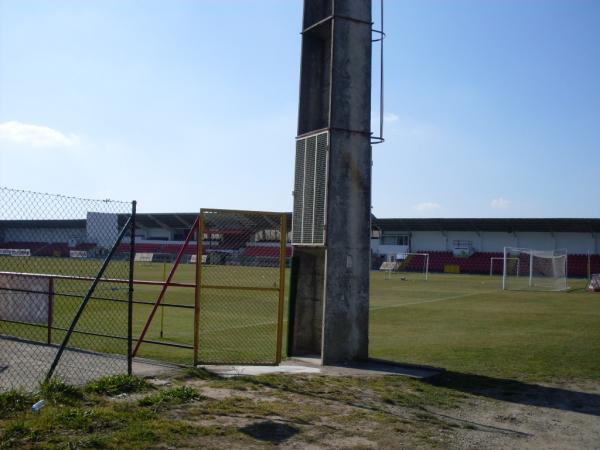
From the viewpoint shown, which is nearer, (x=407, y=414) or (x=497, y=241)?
(x=407, y=414)

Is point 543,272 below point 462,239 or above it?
below

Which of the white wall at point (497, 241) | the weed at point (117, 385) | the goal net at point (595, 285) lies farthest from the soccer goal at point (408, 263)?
the weed at point (117, 385)

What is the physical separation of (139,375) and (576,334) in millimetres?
10912

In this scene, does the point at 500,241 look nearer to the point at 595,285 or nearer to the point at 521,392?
the point at 595,285

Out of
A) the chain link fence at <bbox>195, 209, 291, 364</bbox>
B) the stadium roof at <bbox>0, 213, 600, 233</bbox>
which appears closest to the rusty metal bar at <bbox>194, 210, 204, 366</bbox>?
the chain link fence at <bbox>195, 209, 291, 364</bbox>

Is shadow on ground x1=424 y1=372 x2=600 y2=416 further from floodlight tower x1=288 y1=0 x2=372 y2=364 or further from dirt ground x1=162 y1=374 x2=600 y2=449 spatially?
floodlight tower x1=288 y1=0 x2=372 y2=364

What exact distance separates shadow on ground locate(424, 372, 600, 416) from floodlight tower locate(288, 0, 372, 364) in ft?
5.30

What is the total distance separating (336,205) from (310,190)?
0.67 m

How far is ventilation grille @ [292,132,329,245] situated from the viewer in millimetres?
10188

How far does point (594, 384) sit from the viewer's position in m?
9.20

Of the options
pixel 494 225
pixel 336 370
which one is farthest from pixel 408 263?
pixel 336 370

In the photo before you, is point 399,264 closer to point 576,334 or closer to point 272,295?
point 272,295

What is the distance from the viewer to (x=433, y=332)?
15438 millimetres

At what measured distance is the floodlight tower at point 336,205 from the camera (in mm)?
10023
